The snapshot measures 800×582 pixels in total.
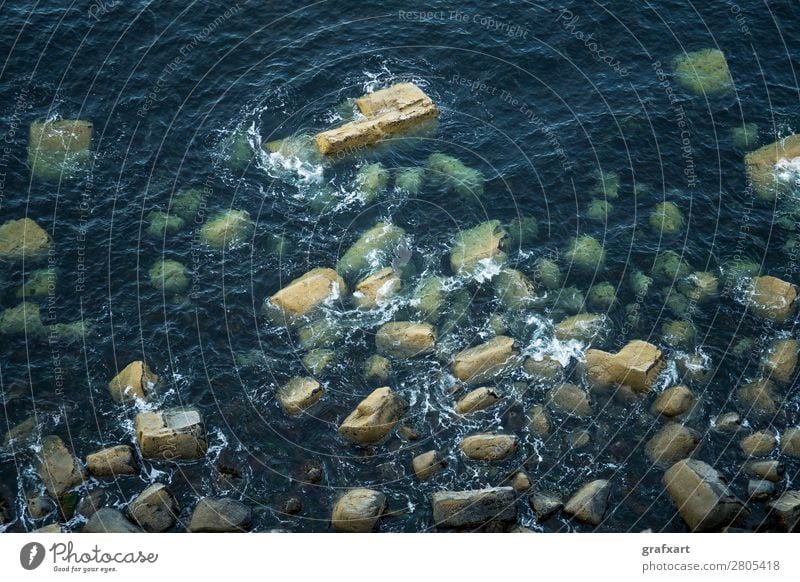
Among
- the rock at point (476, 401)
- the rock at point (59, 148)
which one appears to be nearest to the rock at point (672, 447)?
the rock at point (476, 401)

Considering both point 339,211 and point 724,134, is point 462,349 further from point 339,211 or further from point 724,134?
point 724,134

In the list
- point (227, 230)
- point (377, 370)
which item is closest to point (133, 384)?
point (227, 230)

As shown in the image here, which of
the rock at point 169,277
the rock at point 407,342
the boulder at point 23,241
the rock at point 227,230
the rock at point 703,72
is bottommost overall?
Answer: the rock at point 407,342

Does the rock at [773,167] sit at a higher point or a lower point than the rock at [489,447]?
higher

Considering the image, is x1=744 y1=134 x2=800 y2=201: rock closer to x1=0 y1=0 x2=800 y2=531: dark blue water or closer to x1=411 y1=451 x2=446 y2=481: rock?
x1=0 y1=0 x2=800 y2=531: dark blue water

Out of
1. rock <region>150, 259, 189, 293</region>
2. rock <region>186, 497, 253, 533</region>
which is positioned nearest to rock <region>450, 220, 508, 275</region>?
rock <region>150, 259, 189, 293</region>

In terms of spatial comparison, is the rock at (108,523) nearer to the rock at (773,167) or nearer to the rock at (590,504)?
the rock at (590,504)

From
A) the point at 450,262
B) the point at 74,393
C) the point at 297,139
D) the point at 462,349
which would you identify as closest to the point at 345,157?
the point at 297,139

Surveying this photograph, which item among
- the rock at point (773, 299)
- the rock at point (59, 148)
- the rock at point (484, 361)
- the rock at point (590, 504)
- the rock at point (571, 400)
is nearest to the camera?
the rock at point (590, 504)
